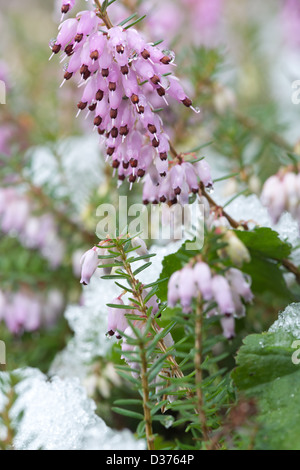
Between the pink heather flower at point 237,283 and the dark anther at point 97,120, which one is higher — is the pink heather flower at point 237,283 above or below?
below

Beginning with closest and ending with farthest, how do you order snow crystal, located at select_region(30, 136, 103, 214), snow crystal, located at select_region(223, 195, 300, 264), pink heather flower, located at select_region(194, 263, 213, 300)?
pink heather flower, located at select_region(194, 263, 213, 300), snow crystal, located at select_region(223, 195, 300, 264), snow crystal, located at select_region(30, 136, 103, 214)

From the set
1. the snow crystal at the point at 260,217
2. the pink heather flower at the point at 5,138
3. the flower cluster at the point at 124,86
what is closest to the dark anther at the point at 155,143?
the flower cluster at the point at 124,86

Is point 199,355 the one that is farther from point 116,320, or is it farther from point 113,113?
point 113,113

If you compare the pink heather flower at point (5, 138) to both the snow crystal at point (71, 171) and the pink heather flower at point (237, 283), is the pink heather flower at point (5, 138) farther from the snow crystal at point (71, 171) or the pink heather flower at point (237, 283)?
the pink heather flower at point (237, 283)

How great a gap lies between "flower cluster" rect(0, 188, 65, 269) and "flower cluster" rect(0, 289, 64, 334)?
0.11 m

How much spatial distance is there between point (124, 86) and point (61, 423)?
0.61 m

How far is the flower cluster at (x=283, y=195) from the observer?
1040mm

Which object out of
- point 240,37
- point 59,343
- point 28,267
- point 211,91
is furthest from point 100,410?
point 240,37

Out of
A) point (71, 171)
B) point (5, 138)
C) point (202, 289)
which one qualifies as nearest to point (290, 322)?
point (202, 289)

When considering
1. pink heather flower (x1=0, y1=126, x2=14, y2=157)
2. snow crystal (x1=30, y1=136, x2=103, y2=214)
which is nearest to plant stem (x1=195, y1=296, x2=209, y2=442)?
snow crystal (x1=30, y1=136, x2=103, y2=214)

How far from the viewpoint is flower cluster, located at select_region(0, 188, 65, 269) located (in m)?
1.76

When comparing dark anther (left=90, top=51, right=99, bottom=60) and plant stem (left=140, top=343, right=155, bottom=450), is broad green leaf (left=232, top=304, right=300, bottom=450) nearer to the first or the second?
plant stem (left=140, top=343, right=155, bottom=450)

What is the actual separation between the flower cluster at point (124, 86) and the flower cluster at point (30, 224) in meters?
0.84

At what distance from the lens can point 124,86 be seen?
88cm
